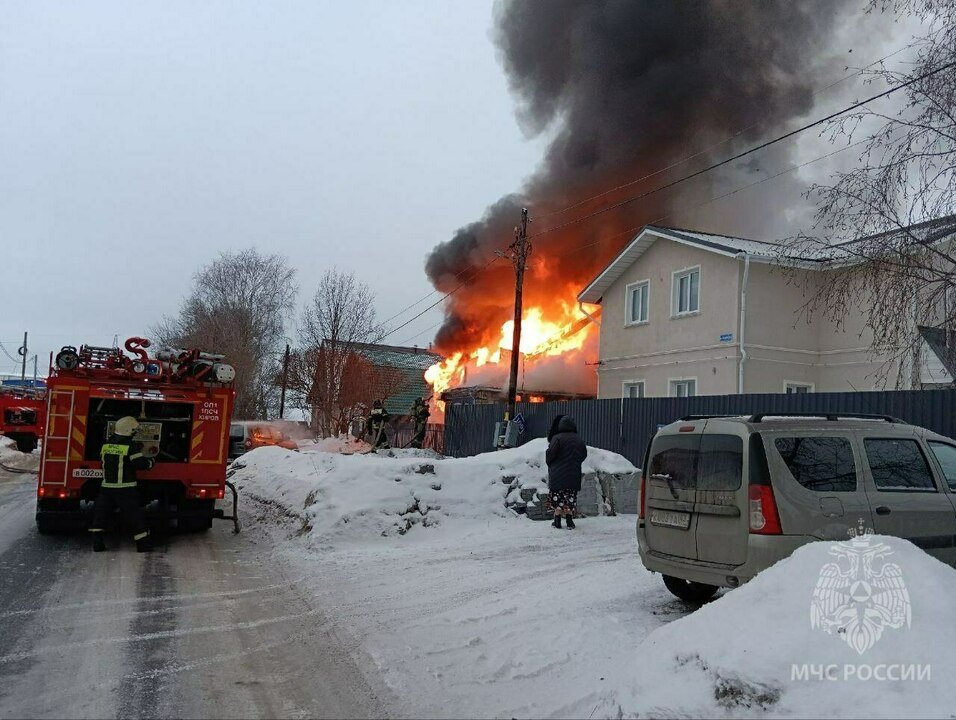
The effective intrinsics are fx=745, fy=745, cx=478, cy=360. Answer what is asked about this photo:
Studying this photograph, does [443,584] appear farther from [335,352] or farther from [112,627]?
[335,352]

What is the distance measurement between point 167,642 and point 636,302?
747 inches

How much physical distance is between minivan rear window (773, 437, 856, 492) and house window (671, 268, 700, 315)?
14.9 m

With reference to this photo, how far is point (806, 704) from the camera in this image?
3.21 meters

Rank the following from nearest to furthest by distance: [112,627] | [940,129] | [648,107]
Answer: [112,627]
[940,129]
[648,107]

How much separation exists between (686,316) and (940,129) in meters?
12.4

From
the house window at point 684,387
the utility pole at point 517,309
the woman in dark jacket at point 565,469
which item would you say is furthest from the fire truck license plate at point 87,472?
the house window at point 684,387

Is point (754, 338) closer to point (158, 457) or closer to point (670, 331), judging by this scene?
point (670, 331)

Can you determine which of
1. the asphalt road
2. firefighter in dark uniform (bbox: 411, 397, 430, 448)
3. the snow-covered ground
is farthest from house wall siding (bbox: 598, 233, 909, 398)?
the asphalt road

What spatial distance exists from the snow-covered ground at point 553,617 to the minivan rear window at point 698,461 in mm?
1097

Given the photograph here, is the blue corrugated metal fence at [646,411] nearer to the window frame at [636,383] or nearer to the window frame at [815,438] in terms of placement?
the window frame at [636,383]

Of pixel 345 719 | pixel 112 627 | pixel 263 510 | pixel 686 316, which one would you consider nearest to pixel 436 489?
pixel 263 510

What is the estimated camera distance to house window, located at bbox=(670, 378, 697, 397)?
19.8m

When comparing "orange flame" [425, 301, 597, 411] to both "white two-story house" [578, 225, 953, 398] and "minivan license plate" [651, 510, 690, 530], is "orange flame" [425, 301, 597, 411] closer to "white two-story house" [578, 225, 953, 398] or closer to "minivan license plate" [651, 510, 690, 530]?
"white two-story house" [578, 225, 953, 398]

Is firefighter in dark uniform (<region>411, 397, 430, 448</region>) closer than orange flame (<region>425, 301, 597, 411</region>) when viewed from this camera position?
Yes
